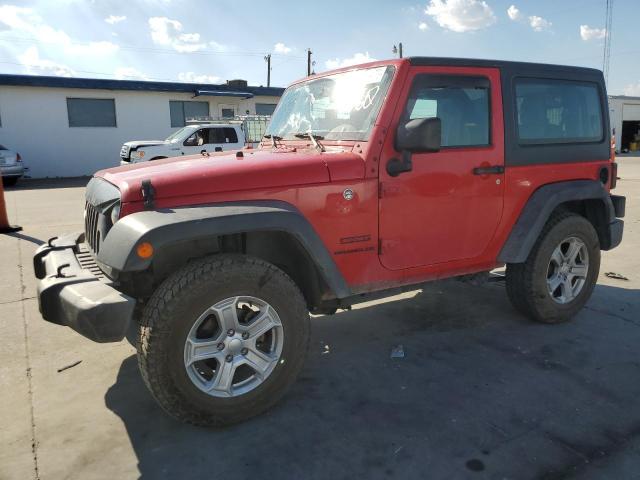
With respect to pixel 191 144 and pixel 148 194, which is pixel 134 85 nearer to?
pixel 191 144

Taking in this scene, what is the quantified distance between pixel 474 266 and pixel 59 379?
3053mm

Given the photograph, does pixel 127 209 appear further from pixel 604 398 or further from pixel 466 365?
pixel 604 398

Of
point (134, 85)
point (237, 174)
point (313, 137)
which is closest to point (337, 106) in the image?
point (313, 137)

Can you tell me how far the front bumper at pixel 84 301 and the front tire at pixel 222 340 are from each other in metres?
0.16

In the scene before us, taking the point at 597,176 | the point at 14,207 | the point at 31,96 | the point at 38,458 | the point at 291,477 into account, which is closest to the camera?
the point at 291,477

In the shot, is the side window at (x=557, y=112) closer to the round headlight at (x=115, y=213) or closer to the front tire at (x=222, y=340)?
the front tire at (x=222, y=340)

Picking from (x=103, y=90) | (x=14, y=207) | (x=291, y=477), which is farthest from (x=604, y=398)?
(x=103, y=90)

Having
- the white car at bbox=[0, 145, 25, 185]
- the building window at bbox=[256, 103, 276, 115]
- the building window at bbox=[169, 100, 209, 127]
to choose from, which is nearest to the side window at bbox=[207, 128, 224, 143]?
the white car at bbox=[0, 145, 25, 185]

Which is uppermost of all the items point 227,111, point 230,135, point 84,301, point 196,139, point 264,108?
point 264,108

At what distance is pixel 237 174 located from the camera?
2.88 meters

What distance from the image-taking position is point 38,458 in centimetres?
263

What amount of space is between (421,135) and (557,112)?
177cm

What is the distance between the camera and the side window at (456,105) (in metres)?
3.40

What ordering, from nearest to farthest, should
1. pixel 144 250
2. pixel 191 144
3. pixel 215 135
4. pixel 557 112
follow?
pixel 144 250
pixel 557 112
pixel 191 144
pixel 215 135
